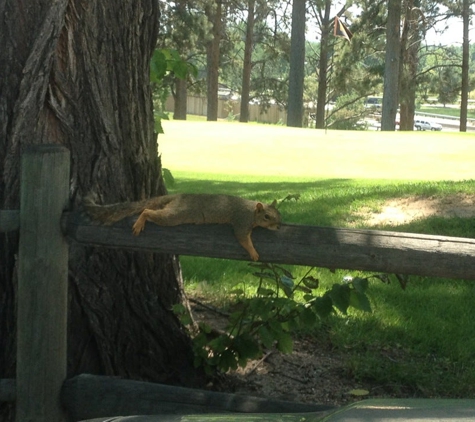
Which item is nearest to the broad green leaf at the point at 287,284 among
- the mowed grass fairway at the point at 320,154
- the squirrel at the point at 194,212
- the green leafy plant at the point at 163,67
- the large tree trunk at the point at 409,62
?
the squirrel at the point at 194,212

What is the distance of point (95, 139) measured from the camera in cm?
374

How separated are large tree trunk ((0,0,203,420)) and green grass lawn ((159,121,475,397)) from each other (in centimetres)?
125

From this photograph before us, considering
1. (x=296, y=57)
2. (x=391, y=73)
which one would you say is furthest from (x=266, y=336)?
(x=391, y=73)

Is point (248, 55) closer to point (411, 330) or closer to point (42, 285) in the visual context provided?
point (411, 330)

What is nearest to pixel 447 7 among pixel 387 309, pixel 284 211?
pixel 284 211

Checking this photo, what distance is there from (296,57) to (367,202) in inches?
987

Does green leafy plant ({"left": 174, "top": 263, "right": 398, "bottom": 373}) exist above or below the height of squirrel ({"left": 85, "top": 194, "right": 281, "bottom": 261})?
below

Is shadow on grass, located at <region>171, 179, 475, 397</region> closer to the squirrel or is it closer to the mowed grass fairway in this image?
the squirrel

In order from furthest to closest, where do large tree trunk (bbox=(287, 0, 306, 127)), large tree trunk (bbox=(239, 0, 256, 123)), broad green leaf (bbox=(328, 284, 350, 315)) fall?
large tree trunk (bbox=(239, 0, 256, 123)), large tree trunk (bbox=(287, 0, 306, 127)), broad green leaf (bbox=(328, 284, 350, 315))

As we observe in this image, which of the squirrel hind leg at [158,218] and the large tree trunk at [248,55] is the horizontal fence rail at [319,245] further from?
the large tree trunk at [248,55]

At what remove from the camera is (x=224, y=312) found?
5230mm

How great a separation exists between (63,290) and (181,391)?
1.90ft

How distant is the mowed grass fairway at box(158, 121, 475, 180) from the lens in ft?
50.8

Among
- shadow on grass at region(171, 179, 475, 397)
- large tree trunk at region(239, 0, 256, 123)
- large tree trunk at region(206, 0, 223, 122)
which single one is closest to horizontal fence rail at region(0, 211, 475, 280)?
shadow on grass at region(171, 179, 475, 397)
